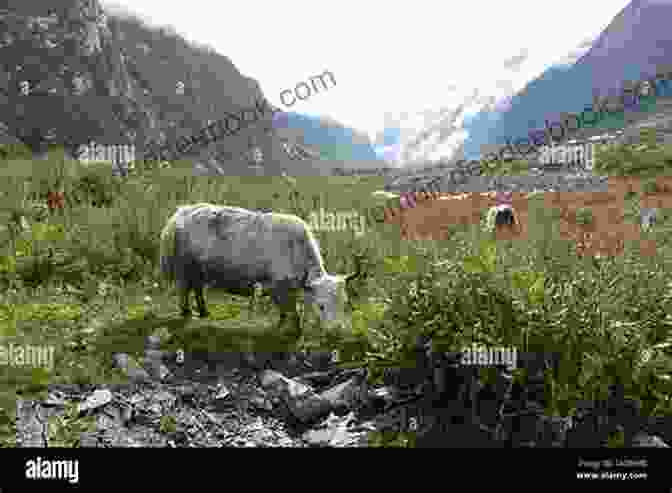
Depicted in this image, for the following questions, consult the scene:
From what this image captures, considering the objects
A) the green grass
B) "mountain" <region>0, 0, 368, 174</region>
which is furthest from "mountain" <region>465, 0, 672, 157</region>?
the green grass

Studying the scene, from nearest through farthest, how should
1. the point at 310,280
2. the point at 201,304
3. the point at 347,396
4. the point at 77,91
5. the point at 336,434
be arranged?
the point at 336,434
the point at 347,396
the point at 310,280
the point at 201,304
the point at 77,91

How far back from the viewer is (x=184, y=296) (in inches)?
340

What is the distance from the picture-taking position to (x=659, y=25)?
5133 inches

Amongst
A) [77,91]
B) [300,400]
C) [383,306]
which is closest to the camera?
[300,400]

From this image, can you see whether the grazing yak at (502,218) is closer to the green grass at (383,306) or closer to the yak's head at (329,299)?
the green grass at (383,306)

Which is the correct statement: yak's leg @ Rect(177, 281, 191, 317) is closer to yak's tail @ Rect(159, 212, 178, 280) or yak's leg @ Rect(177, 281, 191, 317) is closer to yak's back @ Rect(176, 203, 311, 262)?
yak's tail @ Rect(159, 212, 178, 280)

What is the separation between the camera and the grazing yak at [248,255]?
8133mm

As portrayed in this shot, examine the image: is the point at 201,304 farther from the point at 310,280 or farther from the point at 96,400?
the point at 96,400

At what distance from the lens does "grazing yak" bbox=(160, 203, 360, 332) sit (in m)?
8.13

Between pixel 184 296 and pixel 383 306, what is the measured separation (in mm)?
2834

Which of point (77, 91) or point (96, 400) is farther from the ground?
point (77, 91)

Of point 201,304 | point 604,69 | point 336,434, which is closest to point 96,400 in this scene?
point 336,434
